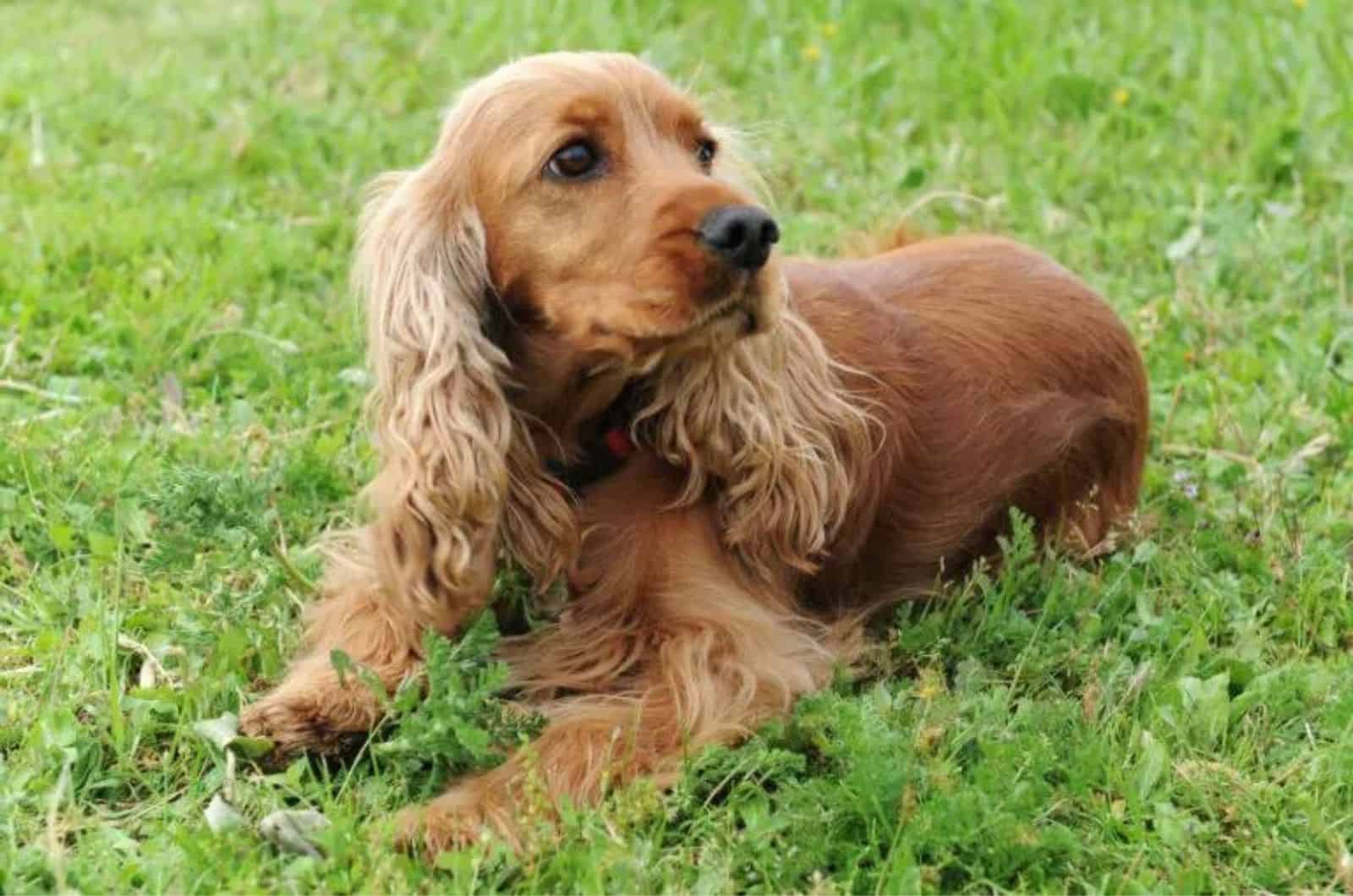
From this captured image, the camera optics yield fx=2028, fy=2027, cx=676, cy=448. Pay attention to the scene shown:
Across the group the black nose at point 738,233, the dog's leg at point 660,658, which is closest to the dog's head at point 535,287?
the black nose at point 738,233

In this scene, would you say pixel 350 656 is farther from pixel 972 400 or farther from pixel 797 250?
pixel 797 250

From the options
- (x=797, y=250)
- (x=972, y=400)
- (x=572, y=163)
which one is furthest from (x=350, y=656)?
(x=797, y=250)

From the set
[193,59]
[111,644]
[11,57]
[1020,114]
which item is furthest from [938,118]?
[111,644]

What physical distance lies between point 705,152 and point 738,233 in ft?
1.65

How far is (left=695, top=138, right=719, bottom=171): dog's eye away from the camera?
354 cm

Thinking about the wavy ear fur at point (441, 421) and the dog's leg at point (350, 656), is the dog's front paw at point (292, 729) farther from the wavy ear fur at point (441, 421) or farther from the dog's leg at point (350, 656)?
the wavy ear fur at point (441, 421)

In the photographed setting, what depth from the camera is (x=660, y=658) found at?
3455 millimetres

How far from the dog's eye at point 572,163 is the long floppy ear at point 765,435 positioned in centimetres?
35

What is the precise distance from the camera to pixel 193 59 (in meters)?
6.91

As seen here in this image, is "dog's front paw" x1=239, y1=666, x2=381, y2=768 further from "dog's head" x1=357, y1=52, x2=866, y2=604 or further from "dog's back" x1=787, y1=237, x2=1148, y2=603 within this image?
"dog's back" x1=787, y1=237, x2=1148, y2=603

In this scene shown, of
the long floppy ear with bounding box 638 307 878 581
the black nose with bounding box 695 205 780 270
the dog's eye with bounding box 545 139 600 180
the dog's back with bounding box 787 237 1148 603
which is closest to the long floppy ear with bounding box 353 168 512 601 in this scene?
the dog's eye with bounding box 545 139 600 180

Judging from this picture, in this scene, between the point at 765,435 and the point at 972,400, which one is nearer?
the point at 765,435

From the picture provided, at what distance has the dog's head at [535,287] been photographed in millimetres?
3184

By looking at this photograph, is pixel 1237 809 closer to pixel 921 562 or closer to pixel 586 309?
pixel 921 562
